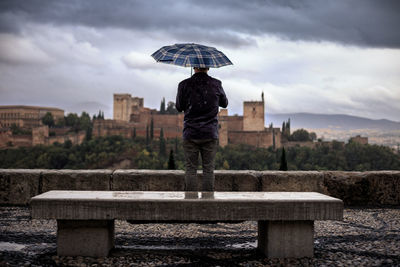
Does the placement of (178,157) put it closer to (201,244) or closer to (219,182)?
(219,182)

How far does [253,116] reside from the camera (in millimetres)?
74000

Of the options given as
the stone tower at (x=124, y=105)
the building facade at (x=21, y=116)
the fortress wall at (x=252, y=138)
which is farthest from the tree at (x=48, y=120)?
the fortress wall at (x=252, y=138)

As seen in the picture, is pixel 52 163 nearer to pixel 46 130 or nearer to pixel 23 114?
pixel 46 130

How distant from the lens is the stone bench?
3.27 meters

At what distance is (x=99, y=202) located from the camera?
327cm

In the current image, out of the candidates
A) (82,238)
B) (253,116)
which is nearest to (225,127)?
(253,116)

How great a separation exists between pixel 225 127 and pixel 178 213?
6893 centimetres

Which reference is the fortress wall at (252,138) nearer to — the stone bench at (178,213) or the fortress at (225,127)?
the fortress at (225,127)

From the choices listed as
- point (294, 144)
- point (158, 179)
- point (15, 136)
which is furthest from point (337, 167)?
point (15, 136)

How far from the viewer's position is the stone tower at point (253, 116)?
7400 centimetres

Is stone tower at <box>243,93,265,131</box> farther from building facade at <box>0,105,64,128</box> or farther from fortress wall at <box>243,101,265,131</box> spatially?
building facade at <box>0,105,64,128</box>

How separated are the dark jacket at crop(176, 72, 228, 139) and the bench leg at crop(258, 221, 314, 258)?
1.03m

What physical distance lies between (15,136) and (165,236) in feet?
237

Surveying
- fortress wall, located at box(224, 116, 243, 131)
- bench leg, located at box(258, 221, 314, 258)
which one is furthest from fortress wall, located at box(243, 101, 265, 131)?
bench leg, located at box(258, 221, 314, 258)
